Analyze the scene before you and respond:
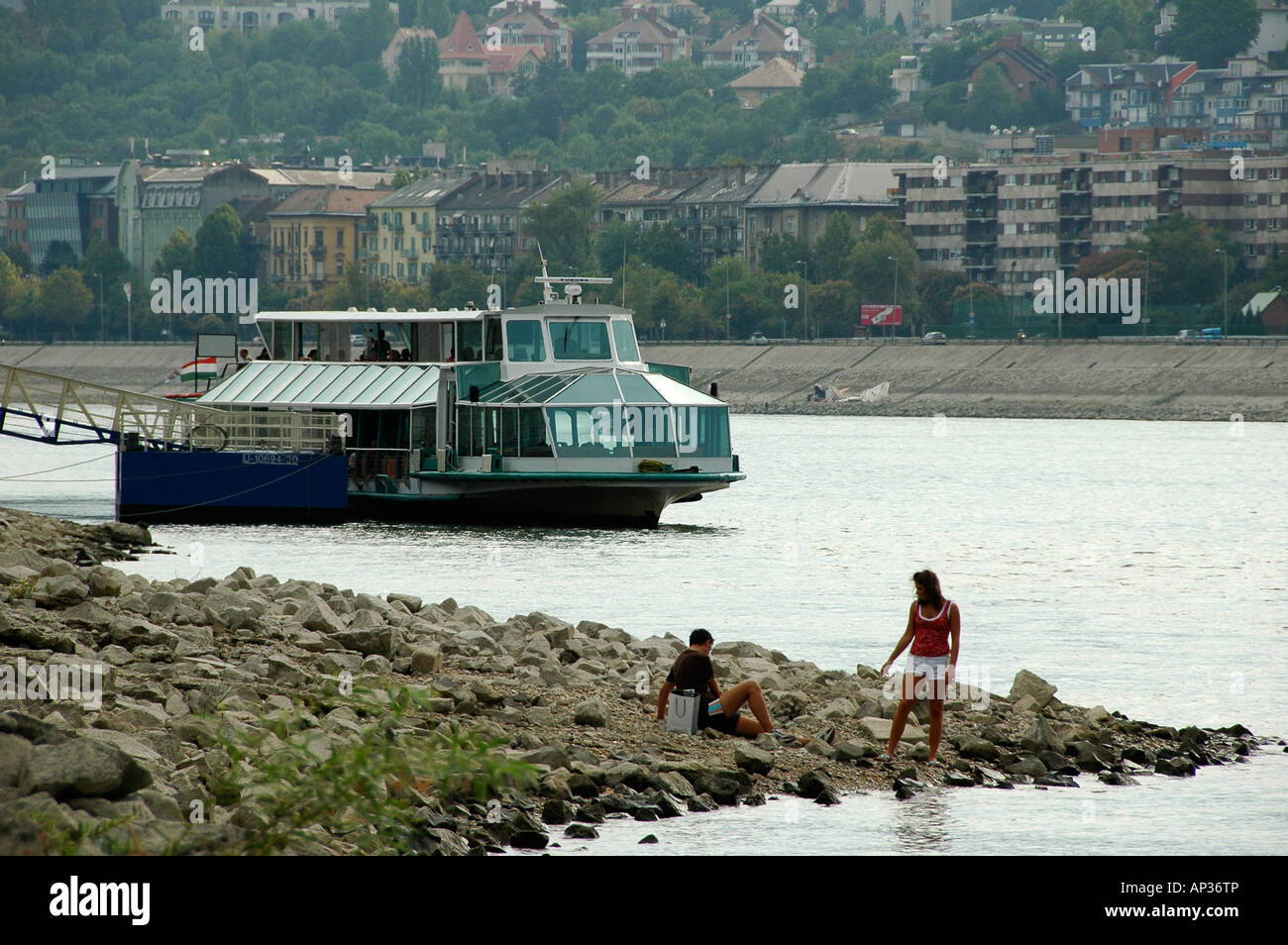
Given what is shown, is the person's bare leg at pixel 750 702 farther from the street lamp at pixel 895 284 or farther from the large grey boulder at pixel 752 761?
the street lamp at pixel 895 284

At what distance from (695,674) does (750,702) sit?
0.57 metres

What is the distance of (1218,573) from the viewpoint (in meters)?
41.5

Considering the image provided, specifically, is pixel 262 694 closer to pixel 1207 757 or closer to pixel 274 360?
pixel 1207 757

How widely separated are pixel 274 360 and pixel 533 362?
830 cm

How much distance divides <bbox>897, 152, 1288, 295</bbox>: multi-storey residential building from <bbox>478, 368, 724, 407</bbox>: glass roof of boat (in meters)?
130

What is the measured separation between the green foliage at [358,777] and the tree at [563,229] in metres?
178

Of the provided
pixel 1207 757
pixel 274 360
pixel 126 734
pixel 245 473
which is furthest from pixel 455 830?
pixel 274 360

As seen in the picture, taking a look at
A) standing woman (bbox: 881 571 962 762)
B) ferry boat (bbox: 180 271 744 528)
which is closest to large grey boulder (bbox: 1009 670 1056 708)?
standing woman (bbox: 881 571 962 762)

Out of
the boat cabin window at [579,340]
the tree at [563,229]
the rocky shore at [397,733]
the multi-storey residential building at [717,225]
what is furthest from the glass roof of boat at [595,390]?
the tree at [563,229]

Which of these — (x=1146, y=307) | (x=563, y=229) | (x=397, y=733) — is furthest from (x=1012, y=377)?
(x=397, y=733)

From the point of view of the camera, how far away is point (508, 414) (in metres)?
43.2

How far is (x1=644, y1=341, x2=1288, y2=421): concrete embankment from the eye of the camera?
120 m

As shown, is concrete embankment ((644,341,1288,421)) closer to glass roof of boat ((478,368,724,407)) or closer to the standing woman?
glass roof of boat ((478,368,724,407))

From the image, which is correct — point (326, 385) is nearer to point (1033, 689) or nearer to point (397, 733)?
point (1033, 689)
